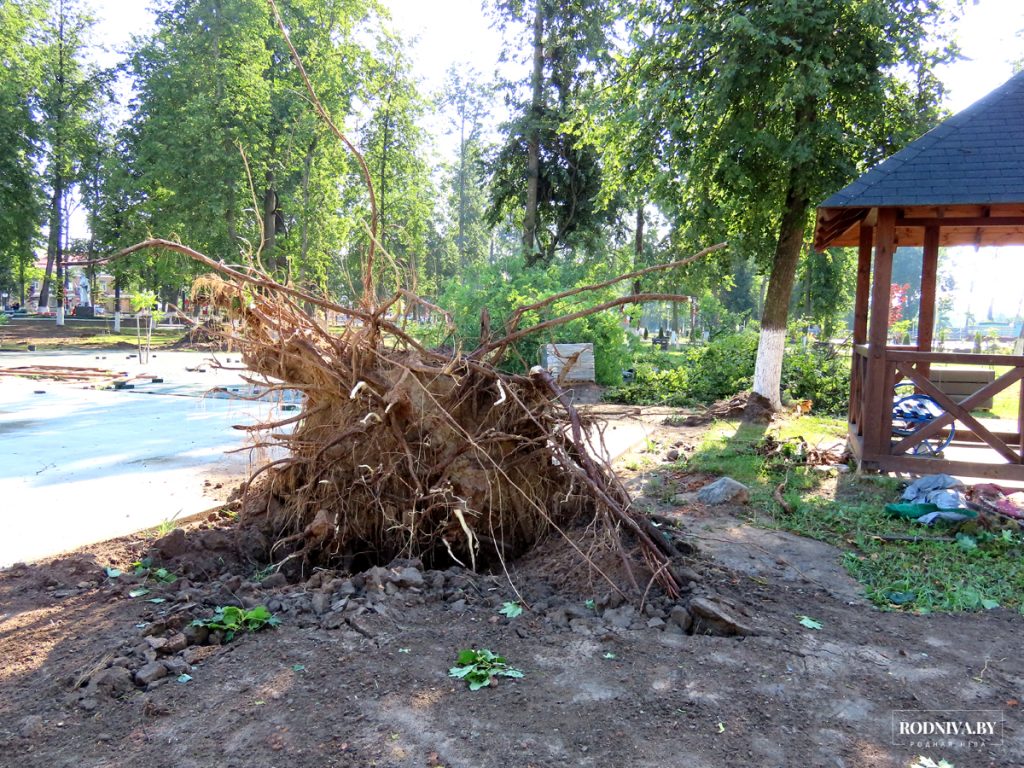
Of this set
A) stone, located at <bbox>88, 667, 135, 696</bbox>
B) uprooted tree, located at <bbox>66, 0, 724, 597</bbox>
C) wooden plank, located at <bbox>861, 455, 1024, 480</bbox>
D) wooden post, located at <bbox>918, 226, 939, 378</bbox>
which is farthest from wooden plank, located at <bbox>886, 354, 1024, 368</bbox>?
stone, located at <bbox>88, 667, 135, 696</bbox>

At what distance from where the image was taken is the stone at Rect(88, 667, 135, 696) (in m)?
2.72

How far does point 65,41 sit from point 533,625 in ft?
148

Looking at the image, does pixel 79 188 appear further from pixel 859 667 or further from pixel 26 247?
pixel 859 667

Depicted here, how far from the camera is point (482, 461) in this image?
4.75 metres

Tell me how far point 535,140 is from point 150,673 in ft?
71.9

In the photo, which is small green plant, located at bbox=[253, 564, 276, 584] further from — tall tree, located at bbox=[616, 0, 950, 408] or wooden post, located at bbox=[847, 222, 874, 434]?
tall tree, located at bbox=[616, 0, 950, 408]

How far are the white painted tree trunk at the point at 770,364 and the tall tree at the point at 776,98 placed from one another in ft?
0.16

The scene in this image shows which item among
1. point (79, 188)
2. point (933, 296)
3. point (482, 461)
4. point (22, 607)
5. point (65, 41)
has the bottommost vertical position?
point (22, 607)

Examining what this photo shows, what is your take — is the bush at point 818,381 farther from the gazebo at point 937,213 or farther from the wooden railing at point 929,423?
the wooden railing at point 929,423

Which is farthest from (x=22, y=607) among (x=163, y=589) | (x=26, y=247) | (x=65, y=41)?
(x=65, y=41)

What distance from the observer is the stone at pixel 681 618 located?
141 inches

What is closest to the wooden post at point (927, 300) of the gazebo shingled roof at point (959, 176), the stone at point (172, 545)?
the gazebo shingled roof at point (959, 176)

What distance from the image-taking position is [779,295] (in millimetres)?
11383

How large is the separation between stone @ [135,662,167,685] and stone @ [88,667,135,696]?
0.03 m
